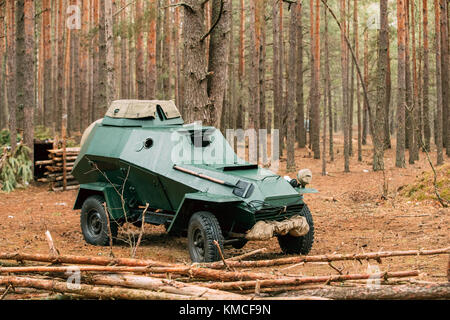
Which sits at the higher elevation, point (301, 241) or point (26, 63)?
point (26, 63)

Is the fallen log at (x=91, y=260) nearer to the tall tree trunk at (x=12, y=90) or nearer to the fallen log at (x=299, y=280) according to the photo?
the fallen log at (x=299, y=280)

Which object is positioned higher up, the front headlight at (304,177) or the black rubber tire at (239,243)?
the front headlight at (304,177)

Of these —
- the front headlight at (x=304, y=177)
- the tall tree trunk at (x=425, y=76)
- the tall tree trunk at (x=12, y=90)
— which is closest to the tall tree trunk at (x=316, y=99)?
the tall tree trunk at (x=425, y=76)

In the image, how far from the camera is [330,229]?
10.3 m

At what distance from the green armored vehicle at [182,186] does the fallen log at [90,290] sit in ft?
5.90

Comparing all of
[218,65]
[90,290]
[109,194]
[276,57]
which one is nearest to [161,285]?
[90,290]

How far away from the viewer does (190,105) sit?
11.6 m

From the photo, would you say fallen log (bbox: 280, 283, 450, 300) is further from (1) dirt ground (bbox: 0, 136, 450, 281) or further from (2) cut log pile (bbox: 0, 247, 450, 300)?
(1) dirt ground (bbox: 0, 136, 450, 281)

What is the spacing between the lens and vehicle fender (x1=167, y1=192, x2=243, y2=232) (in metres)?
7.10

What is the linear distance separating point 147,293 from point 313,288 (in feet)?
5.09

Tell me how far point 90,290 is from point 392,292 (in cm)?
277

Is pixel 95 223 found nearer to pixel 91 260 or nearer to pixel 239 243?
pixel 239 243

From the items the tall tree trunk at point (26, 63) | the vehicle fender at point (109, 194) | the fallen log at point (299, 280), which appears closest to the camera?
the fallen log at point (299, 280)

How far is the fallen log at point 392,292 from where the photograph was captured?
4477mm
